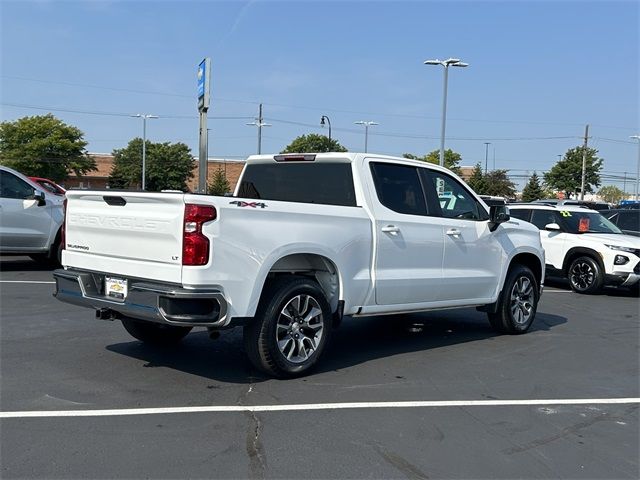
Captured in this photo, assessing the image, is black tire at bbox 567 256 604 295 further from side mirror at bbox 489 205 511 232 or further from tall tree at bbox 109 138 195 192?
tall tree at bbox 109 138 195 192

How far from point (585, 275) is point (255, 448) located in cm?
1022

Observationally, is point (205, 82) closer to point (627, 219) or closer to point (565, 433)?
point (627, 219)

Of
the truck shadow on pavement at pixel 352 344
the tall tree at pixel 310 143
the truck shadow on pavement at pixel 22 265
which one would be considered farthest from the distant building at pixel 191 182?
the truck shadow on pavement at pixel 352 344

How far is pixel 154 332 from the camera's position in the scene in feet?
21.6

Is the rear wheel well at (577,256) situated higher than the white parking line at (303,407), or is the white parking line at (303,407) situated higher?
the rear wheel well at (577,256)

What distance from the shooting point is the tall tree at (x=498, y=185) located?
61.3 metres

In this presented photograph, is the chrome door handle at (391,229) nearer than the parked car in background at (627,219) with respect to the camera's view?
Yes

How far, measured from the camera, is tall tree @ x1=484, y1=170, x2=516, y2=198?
61.3 meters

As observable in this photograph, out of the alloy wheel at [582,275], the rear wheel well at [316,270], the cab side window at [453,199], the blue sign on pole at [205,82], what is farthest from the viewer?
the blue sign on pole at [205,82]

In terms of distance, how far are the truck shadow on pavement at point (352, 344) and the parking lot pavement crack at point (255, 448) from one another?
972mm

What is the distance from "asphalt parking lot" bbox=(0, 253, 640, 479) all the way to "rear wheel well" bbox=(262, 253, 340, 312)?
76 centimetres

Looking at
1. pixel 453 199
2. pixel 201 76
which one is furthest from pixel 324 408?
pixel 201 76

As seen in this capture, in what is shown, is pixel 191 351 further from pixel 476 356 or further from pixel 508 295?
pixel 508 295

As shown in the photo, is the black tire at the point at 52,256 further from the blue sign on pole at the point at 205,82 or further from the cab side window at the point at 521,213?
the cab side window at the point at 521,213
